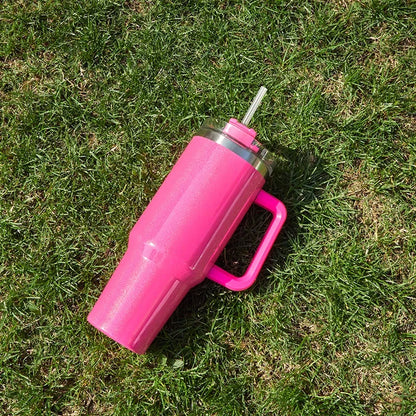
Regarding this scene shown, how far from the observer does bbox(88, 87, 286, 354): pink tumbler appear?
1.98 metres

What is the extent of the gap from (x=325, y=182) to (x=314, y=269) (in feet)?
1.34

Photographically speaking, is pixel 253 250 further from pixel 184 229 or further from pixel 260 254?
pixel 184 229

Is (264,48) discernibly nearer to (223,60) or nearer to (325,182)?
(223,60)

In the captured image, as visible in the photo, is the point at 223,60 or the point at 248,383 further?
the point at 223,60

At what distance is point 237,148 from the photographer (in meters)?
2.00

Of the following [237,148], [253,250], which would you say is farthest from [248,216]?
[237,148]

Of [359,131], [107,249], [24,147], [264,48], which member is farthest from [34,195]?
[359,131]

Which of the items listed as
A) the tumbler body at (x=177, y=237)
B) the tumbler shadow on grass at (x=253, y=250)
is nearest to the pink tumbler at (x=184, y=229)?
the tumbler body at (x=177, y=237)

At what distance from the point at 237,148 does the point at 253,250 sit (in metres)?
0.59

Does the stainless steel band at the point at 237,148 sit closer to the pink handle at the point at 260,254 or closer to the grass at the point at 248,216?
the pink handle at the point at 260,254

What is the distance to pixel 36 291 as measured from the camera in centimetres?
240

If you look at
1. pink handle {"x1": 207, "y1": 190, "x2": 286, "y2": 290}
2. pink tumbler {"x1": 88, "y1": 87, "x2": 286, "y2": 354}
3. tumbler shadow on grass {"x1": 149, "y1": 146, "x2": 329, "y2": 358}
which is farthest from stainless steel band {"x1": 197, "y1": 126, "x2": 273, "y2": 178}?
tumbler shadow on grass {"x1": 149, "y1": 146, "x2": 329, "y2": 358}

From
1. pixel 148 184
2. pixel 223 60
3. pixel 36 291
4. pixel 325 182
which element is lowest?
pixel 36 291

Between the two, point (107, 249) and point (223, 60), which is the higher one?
point (223, 60)
